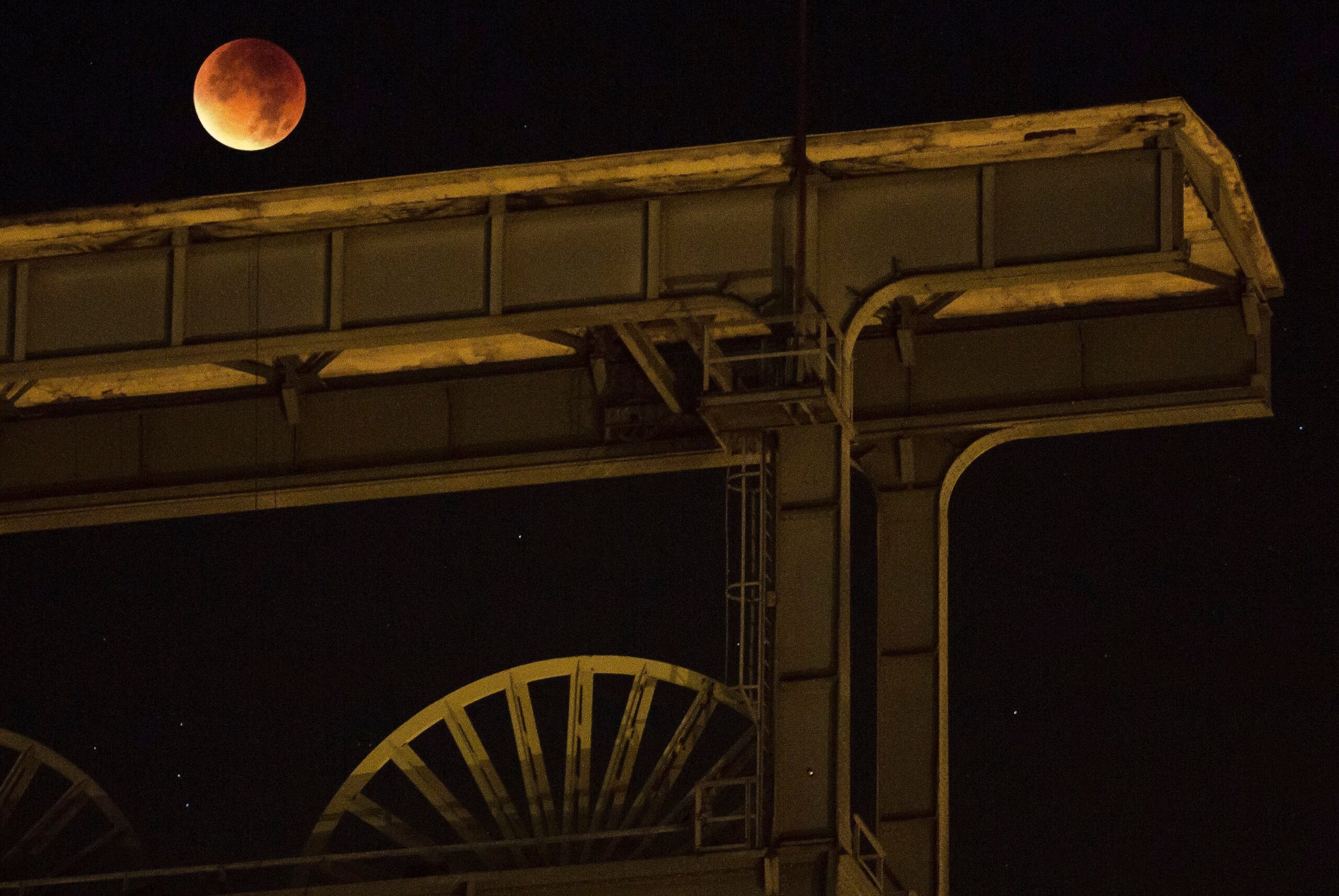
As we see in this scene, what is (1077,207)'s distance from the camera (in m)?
27.4

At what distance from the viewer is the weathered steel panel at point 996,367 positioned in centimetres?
3130

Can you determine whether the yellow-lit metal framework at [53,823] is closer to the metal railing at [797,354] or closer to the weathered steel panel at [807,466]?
the weathered steel panel at [807,466]

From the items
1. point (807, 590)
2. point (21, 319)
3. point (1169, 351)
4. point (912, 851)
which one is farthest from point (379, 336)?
point (1169, 351)

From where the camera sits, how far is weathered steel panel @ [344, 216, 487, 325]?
28.6 m

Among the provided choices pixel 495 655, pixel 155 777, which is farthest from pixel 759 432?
pixel 155 777

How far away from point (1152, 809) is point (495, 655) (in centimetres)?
1196

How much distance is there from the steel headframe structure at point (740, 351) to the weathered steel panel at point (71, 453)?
4 cm

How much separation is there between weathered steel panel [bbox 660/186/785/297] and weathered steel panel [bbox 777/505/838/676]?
2437 millimetres

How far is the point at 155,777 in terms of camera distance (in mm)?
48000

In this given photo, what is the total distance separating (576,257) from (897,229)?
3.34 m

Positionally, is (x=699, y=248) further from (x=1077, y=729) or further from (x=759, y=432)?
(x=1077, y=729)

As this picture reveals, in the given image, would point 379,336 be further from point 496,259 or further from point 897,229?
point 897,229

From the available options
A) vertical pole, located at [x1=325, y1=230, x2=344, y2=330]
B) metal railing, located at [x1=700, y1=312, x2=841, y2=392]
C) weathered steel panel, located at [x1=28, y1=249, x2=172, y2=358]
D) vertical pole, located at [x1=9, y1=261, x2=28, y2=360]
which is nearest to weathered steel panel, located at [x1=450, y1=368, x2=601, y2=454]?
vertical pole, located at [x1=325, y1=230, x2=344, y2=330]

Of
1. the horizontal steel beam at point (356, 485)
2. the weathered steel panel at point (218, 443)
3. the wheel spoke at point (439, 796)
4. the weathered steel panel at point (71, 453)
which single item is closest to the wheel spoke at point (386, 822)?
the wheel spoke at point (439, 796)
